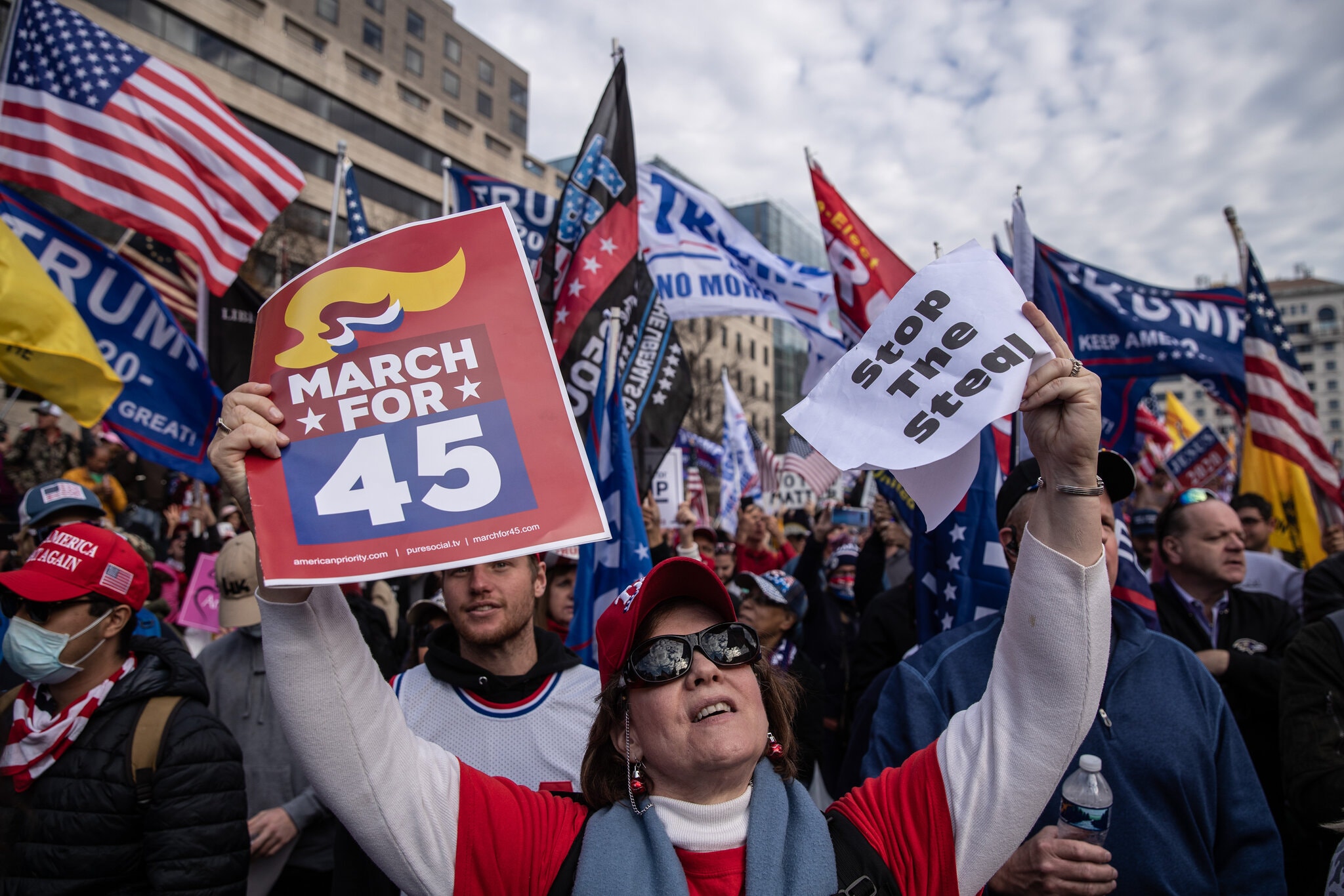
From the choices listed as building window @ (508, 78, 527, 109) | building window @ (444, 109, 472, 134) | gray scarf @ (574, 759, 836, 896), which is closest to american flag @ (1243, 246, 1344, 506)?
gray scarf @ (574, 759, 836, 896)

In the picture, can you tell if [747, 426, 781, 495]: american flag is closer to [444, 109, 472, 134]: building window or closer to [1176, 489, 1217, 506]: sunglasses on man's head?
[1176, 489, 1217, 506]: sunglasses on man's head

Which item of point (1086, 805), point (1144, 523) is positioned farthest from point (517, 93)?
point (1086, 805)

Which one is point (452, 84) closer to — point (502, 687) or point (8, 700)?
point (8, 700)

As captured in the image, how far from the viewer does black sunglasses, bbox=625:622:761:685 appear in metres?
1.86

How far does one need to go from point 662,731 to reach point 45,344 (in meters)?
4.38

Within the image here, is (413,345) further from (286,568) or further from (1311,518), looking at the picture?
(1311,518)

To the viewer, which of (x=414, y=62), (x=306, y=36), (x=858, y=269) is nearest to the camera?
(x=858, y=269)

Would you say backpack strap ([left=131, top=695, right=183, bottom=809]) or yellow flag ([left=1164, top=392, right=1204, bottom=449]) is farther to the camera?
yellow flag ([left=1164, top=392, right=1204, bottom=449])

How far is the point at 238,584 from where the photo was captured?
3.81 m

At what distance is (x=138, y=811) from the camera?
8.36 ft

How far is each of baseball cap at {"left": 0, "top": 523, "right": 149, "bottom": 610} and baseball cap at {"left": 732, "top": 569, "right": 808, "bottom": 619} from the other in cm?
311

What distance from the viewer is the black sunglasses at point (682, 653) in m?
1.86

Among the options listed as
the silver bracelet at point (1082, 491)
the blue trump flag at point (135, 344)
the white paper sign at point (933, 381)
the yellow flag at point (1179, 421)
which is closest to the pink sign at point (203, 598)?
the blue trump flag at point (135, 344)

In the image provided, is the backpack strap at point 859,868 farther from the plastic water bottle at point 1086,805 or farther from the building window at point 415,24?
the building window at point 415,24
